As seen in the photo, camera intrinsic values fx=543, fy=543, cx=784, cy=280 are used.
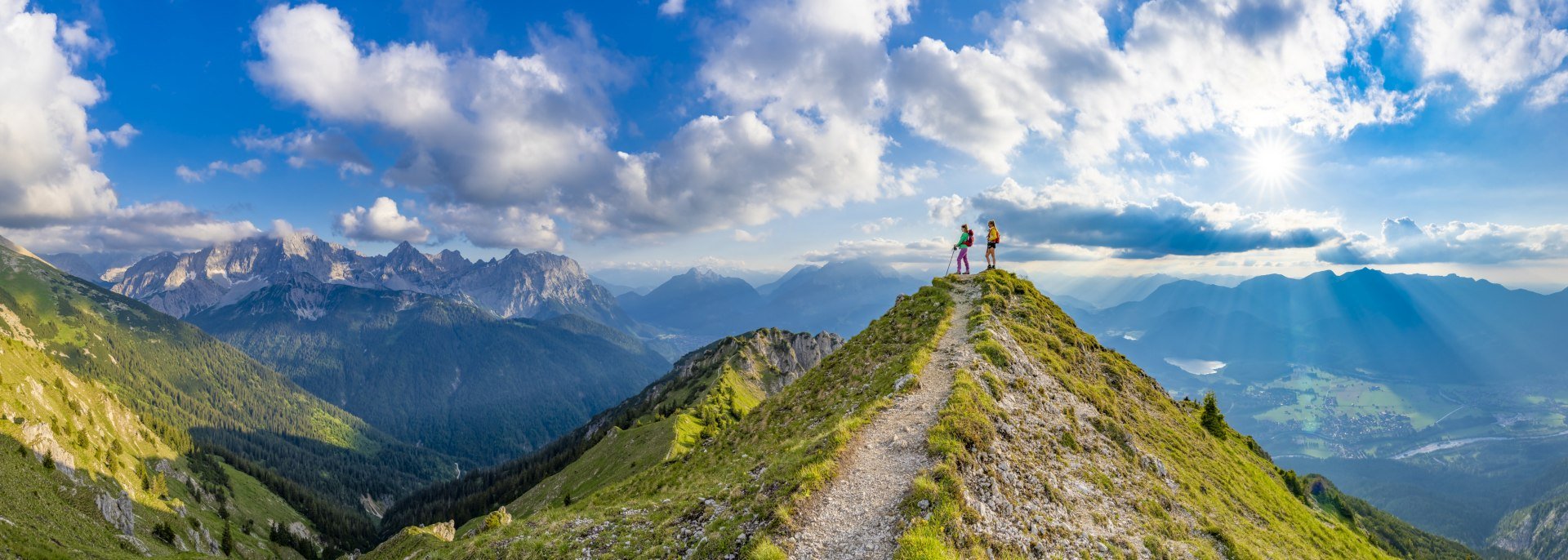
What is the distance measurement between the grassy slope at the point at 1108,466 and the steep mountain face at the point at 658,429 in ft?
119

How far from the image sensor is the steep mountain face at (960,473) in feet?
52.4

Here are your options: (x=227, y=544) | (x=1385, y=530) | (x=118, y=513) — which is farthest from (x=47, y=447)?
(x=1385, y=530)

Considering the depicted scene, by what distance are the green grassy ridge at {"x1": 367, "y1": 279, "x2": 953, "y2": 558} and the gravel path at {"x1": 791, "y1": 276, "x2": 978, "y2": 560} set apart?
25.1 inches

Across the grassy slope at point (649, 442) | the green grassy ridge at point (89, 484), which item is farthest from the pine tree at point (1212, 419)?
the green grassy ridge at point (89, 484)

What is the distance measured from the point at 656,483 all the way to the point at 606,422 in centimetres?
16938

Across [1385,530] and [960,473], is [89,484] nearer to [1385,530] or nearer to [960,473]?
[960,473]

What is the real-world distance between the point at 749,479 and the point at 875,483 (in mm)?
5481

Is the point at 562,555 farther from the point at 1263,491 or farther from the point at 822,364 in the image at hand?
the point at 1263,491

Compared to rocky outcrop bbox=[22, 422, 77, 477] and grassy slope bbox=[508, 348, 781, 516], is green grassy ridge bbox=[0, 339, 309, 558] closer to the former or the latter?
rocky outcrop bbox=[22, 422, 77, 477]

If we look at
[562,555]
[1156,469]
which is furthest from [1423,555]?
[562,555]

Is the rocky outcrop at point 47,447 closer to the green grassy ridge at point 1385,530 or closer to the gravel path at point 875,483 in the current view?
the gravel path at point 875,483

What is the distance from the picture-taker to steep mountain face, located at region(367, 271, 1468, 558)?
52.4ft

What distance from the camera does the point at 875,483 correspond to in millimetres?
17922

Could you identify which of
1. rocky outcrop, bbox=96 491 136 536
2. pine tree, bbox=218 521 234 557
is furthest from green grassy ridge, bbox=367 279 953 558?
pine tree, bbox=218 521 234 557
